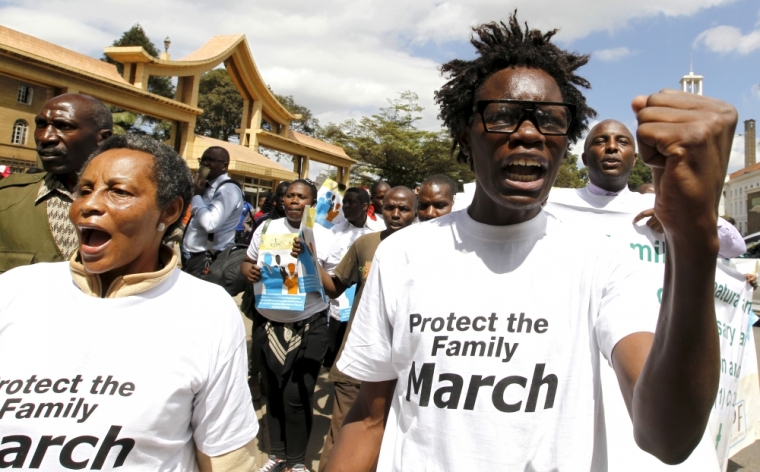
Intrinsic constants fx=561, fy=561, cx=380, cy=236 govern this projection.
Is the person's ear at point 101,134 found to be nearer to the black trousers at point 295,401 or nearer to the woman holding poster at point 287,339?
the woman holding poster at point 287,339

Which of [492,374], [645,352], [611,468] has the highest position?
[645,352]

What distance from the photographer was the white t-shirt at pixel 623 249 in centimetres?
218

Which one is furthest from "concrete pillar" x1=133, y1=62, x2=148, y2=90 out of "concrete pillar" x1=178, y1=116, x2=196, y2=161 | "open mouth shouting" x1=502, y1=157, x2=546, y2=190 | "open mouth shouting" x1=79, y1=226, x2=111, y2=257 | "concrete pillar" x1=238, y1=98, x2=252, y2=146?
"open mouth shouting" x1=502, y1=157, x2=546, y2=190

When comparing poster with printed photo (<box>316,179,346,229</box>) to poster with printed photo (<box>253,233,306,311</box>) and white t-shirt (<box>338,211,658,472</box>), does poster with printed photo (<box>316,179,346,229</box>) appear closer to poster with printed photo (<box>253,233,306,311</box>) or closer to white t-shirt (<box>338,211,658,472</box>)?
poster with printed photo (<box>253,233,306,311</box>)

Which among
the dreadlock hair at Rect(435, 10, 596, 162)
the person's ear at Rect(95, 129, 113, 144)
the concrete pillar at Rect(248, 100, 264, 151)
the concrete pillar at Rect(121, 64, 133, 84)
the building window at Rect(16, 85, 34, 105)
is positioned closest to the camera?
the dreadlock hair at Rect(435, 10, 596, 162)

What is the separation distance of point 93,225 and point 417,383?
108 cm

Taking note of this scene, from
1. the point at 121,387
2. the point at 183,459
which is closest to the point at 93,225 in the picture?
the point at 121,387

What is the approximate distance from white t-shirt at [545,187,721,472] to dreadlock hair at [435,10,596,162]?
430 millimetres

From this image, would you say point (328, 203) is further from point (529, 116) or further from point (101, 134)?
point (529, 116)

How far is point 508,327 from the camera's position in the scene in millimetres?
1397

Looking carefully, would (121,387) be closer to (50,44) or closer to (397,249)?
(397,249)

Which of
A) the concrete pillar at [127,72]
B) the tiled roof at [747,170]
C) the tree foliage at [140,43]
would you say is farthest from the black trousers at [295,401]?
the tiled roof at [747,170]

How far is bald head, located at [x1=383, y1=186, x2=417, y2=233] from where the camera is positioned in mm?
4426

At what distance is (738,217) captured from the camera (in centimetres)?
6719
